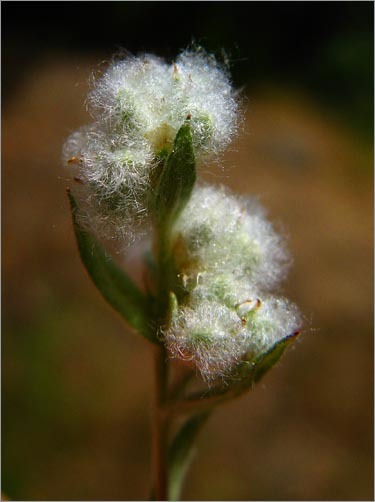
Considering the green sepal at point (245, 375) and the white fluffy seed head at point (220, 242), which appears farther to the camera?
the white fluffy seed head at point (220, 242)

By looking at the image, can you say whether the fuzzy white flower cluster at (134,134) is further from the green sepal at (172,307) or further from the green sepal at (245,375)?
the green sepal at (245,375)

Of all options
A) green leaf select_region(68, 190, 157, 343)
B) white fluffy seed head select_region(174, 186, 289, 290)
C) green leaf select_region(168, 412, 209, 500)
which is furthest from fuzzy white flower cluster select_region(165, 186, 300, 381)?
green leaf select_region(168, 412, 209, 500)

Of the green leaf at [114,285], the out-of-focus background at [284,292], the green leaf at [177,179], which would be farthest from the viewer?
the out-of-focus background at [284,292]

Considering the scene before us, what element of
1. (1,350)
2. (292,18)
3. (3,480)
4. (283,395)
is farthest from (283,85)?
(3,480)

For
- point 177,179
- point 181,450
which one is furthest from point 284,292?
point 177,179

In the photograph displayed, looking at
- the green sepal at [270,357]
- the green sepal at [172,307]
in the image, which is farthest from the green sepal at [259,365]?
the green sepal at [172,307]

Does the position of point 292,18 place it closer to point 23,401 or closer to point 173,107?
point 23,401
